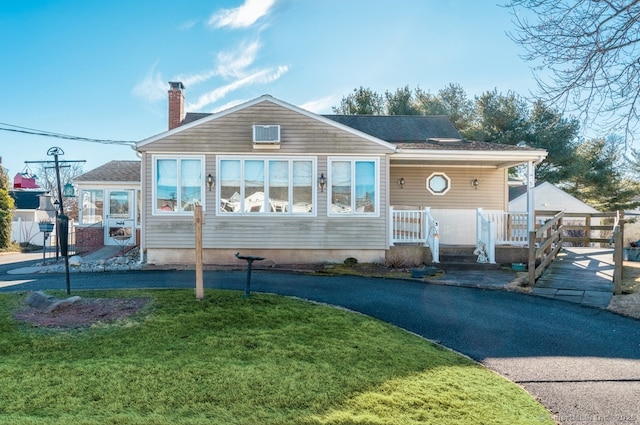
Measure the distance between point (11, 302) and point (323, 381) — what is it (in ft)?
17.8

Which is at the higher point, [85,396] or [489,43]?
[489,43]

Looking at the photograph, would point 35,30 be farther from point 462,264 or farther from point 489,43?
point 462,264

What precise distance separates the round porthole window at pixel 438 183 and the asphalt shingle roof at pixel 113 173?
11310mm

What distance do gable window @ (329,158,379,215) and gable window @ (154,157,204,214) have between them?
12.4 ft

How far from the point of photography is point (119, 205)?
52.7 ft

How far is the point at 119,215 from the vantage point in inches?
633

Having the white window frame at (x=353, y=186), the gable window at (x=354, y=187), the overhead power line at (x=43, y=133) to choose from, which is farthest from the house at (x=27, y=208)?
the gable window at (x=354, y=187)

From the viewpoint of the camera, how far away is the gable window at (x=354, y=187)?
11320 millimetres

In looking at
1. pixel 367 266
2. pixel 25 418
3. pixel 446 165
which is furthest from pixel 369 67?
pixel 25 418

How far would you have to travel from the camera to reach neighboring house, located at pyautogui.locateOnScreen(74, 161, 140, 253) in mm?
15914

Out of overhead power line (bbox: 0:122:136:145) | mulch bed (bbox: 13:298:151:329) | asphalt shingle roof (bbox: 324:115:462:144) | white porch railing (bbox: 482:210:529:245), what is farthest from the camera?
asphalt shingle roof (bbox: 324:115:462:144)

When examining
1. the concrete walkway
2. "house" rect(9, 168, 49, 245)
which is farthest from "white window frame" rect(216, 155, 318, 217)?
the concrete walkway

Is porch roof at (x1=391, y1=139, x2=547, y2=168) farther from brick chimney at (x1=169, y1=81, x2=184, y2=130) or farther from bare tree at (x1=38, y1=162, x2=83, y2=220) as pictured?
bare tree at (x1=38, y1=162, x2=83, y2=220)

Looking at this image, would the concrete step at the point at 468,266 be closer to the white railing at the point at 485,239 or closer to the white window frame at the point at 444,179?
the white railing at the point at 485,239
